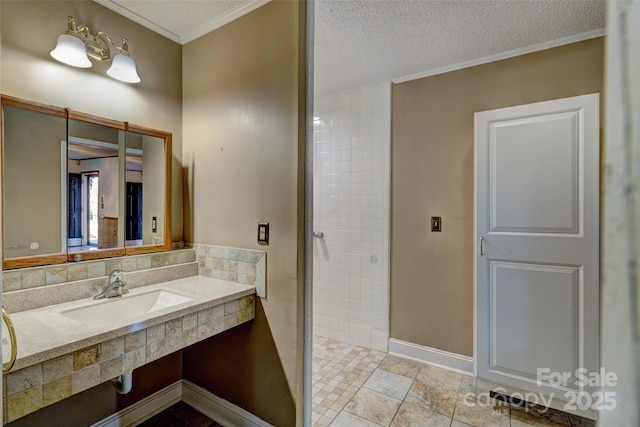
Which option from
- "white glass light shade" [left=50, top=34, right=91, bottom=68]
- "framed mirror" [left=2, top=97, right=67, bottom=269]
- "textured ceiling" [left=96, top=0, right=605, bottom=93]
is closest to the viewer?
"framed mirror" [left=2, top=97, right=67, bottom=269]

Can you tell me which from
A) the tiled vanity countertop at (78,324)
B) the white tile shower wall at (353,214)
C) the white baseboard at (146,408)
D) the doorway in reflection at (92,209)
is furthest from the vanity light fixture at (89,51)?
the white baseboard at (146,408)

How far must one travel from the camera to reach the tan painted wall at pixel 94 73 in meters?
1.39

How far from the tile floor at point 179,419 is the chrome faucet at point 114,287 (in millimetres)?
813

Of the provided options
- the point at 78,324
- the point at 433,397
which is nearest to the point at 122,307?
the point at 78,324

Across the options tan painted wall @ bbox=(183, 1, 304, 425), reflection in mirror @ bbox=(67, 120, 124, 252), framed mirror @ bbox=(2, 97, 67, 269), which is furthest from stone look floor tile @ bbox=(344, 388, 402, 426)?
framed mirror @ bbox=(2, 97, 67, 269)

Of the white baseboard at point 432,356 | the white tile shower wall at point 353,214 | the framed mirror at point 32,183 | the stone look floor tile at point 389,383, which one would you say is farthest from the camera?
the white tile shower wall at point 353,214

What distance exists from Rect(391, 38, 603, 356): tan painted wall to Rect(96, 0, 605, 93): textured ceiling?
0.18m

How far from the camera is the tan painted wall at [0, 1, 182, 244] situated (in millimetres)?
1392

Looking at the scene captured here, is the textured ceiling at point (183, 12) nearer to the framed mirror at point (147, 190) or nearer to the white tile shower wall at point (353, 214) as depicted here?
the framed mirror at point (147, 190)

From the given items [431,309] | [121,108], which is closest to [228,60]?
[121,108]

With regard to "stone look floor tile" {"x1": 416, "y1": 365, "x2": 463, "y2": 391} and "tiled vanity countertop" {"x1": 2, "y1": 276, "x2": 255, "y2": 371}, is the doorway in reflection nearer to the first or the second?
"tiled vanity countertop" {"x1": 2, "y1": 276, "x2": 255, "y2": 371}

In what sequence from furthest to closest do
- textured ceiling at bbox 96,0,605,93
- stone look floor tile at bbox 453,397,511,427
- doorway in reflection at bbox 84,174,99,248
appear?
stone look floor tile at bbox 453,397,511,427 < textured ceiling at bbox 96,0,605,93 < doorway in reflection at bbox 84,174,99,248

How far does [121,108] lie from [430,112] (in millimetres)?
2155

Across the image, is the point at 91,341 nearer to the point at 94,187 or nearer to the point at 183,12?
the point at 94,187
